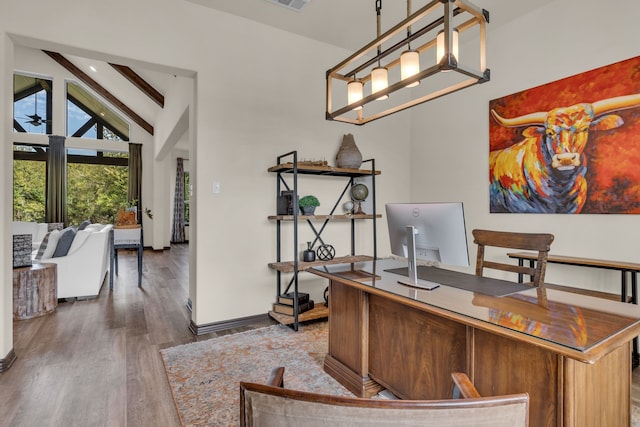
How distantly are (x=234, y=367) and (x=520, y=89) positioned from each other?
A: 3.55 metres

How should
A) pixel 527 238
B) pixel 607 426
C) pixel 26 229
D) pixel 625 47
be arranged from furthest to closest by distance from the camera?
1. pixel 26 229
2. pixel 625 47
3. pixel 527 238
4. pixel 607 426

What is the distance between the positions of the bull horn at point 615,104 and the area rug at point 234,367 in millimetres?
2899

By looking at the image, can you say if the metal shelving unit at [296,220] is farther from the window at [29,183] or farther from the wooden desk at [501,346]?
the window at [29,183]

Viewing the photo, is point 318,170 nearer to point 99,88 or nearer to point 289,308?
point 289,308

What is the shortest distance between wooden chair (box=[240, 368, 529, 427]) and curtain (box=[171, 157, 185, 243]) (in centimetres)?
989

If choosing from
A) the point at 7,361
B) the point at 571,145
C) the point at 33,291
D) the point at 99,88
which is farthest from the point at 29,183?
the point at 571,145

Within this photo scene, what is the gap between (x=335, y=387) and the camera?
2072mm

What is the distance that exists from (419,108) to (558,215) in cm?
214

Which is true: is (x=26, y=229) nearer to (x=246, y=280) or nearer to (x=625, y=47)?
(x=246, y=280)

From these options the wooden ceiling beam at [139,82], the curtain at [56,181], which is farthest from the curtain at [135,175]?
the wooden ceiling beam at [139,82]

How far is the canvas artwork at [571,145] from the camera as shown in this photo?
2477 mm

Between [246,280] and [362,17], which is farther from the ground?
[362,17]

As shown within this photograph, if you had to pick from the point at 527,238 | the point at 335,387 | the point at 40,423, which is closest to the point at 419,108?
the point at 527,238

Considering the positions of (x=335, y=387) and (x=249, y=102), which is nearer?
(x=335, y=387)
